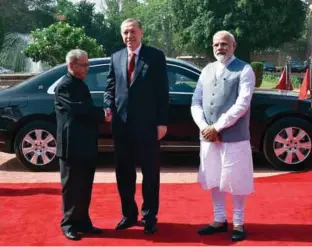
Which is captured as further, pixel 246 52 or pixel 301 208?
pixel 246 52

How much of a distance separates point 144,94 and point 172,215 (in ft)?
4.45

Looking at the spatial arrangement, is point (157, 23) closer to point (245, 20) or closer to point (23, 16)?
point (23, 16)

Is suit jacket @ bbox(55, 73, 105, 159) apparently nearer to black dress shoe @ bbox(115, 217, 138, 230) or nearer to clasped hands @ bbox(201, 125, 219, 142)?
black dress shoe @ bbox(115, 217, 138, 230)

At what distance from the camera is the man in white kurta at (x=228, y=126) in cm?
459

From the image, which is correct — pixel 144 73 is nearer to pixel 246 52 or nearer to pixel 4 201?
pixel 4 201

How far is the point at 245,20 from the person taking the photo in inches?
1890

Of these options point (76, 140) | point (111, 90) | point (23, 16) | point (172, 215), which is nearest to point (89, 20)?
point (23, 16)

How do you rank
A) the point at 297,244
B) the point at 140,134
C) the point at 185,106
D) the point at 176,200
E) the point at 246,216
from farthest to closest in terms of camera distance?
1. the point at 185,106
2. the point at 176,200
3. the point at 246,216
4. the point at 140,134
5. the point at 297,244

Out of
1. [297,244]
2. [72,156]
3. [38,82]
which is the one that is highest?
[38,82]

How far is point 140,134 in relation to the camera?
4.84 m

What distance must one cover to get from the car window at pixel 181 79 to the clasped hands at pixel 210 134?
323 centimetres

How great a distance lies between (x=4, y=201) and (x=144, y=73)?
240cm

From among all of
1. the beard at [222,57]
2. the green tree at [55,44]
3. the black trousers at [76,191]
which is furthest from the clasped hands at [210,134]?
the green tree at [55,44]

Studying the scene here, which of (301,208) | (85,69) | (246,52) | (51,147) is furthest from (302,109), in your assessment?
(246,52)
